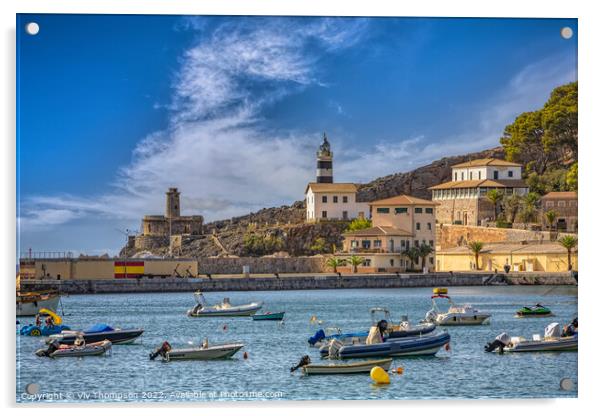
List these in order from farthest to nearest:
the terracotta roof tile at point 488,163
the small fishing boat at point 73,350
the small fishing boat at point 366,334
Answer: the terracotta roof tile at point 488,163
the small fishing boat at point 366,334
the small fishing boat at point 73,350

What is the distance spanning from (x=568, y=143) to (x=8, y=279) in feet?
172

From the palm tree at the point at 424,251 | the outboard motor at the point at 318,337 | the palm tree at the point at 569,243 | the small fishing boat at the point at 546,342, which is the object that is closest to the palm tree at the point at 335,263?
the palm tree at the point at 424,251

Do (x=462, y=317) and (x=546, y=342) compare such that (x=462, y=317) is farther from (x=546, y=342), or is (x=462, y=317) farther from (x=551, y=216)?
(x=551, y=216)

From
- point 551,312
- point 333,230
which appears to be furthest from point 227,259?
point 551,312

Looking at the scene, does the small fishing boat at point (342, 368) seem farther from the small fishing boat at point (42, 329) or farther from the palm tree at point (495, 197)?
the palm tree at point (495, 197)

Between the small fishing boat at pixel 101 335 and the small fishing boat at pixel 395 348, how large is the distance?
5567mm

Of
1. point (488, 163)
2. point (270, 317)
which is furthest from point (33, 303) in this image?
point (488, 163)

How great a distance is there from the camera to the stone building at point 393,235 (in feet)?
209

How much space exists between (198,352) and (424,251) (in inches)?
1534

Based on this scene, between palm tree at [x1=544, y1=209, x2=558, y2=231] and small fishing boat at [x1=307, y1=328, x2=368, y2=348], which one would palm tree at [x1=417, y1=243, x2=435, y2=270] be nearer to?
palm tree at [x1=544, y1=209, x2=558, y2=231]

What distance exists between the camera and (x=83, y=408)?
18.2 m

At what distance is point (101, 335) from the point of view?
2892cm

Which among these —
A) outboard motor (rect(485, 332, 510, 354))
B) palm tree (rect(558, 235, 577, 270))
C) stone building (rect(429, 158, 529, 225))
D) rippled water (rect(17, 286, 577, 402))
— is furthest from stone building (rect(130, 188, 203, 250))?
outboard motor (rect(485, 332, 510, 354))
